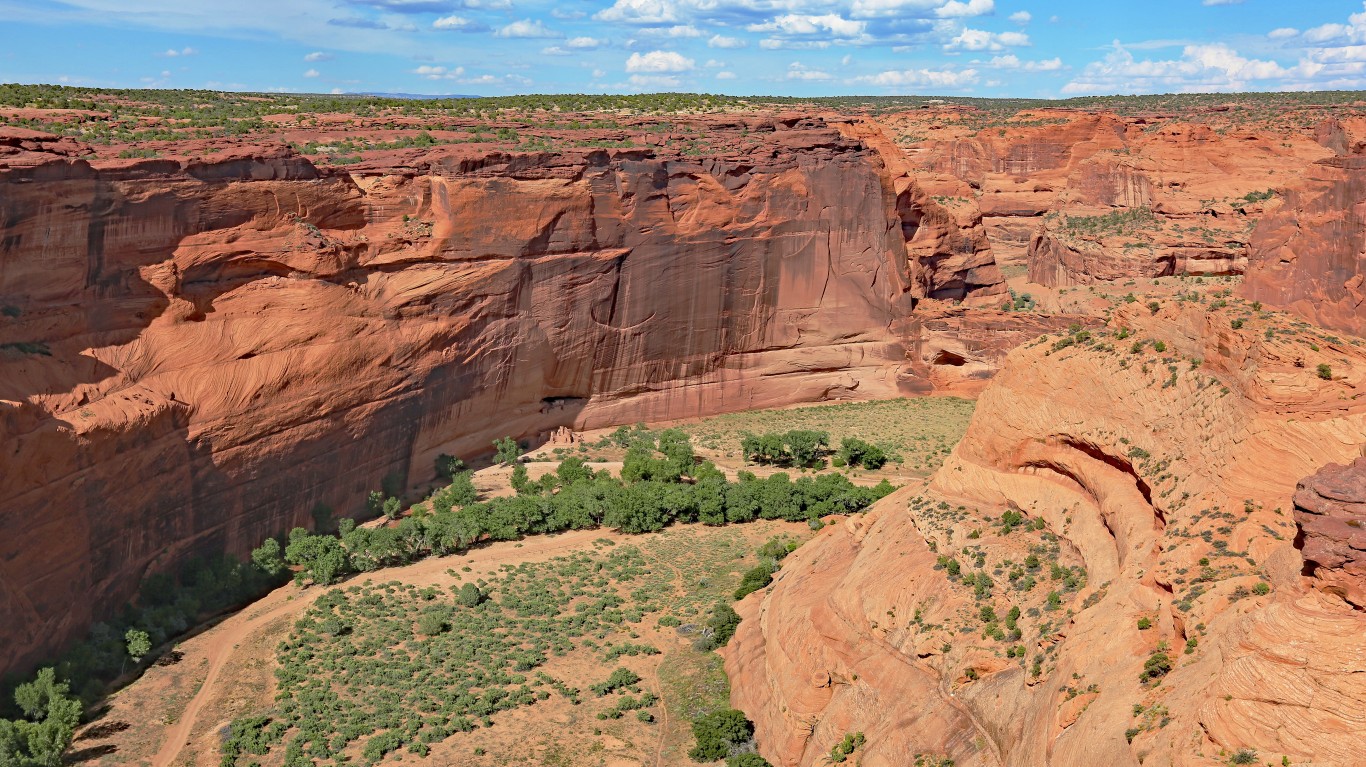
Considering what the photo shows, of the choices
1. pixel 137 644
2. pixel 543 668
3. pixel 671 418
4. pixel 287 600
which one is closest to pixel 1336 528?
pixel 543 668

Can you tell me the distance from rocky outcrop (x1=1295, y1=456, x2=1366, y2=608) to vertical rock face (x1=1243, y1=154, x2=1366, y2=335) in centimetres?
3052

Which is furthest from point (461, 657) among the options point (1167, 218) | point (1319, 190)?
point (1167, 218)

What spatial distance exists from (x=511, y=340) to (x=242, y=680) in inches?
733

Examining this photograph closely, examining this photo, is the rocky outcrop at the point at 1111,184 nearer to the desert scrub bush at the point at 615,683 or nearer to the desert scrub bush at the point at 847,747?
the desert scrub bush at the point at 615,683

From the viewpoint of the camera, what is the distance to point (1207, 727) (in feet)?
44.3

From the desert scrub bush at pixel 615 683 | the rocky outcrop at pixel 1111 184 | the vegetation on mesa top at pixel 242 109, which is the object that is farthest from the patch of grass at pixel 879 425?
the desert scrub bush at pixel 615 683

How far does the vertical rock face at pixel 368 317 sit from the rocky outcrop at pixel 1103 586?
1674cm

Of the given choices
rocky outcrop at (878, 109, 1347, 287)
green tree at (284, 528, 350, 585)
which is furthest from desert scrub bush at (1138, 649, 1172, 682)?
rocky outcrop at (878, 109, 1347, 287)

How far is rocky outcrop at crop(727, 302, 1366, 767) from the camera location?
13.8 meters

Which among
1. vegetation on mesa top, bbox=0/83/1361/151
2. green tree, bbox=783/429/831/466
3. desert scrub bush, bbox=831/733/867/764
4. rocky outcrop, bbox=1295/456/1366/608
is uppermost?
vegetation on mesa top, bbox=0/83/1361/151

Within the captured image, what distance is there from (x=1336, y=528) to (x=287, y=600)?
2747 cm

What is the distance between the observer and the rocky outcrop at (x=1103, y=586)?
1376 cm

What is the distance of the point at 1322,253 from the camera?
4453cm

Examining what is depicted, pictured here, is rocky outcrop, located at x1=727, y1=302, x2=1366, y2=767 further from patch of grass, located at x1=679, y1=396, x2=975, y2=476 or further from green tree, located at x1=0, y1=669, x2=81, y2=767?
patch of grass, located at x1=679, y1=396, x2=975, y2=476
